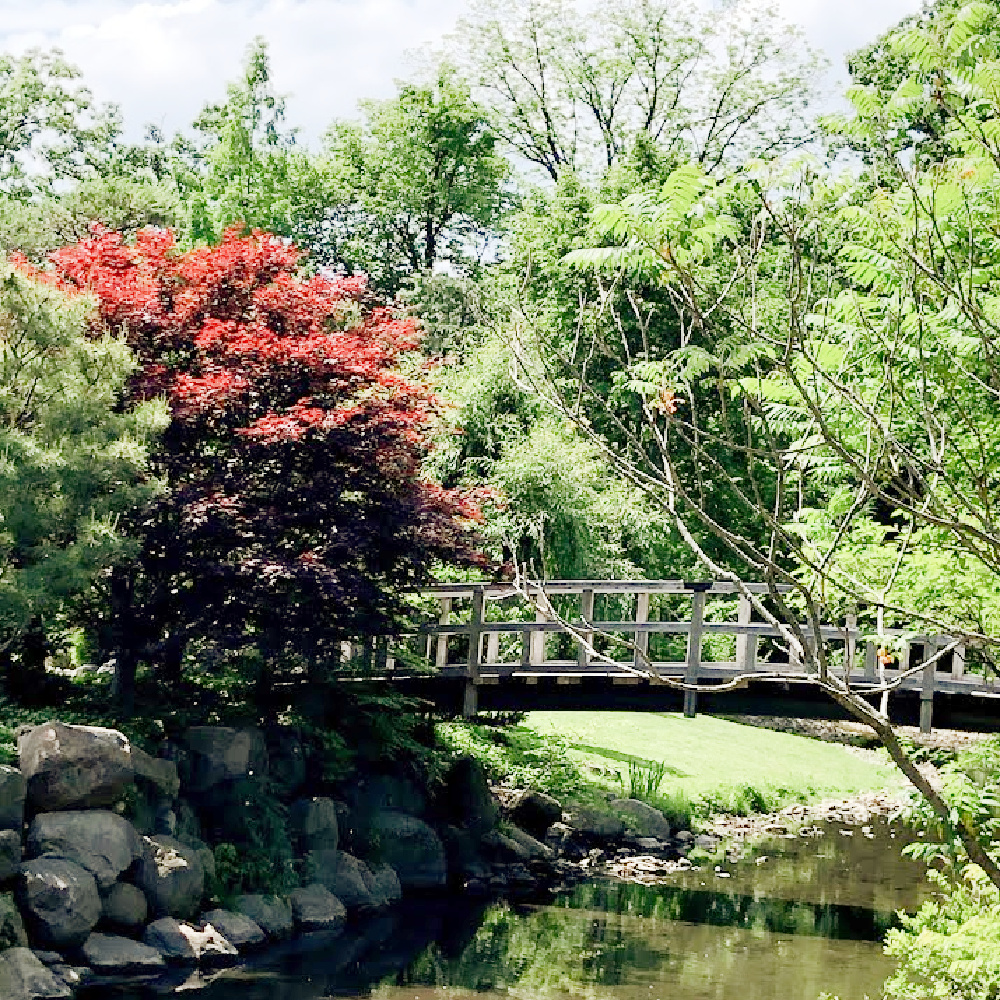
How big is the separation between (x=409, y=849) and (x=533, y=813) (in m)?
2.48

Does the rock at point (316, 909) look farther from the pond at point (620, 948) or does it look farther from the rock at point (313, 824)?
the rock at point (313, 824)

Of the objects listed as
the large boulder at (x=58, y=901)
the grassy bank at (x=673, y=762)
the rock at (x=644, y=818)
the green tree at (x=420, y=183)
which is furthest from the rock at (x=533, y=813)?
the green tree at (x=420, y=183)

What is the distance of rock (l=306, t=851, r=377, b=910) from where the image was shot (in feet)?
51.6

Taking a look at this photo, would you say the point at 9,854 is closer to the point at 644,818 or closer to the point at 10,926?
the point at 10,926

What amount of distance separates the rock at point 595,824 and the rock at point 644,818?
Result: 264mm

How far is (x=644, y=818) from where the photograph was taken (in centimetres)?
2025

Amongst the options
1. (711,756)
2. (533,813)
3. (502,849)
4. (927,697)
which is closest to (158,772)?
(502,849)

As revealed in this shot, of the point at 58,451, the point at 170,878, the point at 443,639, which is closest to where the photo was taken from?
the point at 170,878

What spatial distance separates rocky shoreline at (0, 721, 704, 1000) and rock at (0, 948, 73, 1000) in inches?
0.6

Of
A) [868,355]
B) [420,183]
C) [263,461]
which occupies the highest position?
[420,183]

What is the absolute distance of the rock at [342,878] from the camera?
51.6ft

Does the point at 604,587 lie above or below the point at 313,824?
Result: above

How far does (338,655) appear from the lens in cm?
1706

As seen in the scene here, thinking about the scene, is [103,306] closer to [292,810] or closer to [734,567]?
[292,810]
